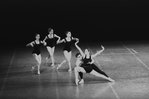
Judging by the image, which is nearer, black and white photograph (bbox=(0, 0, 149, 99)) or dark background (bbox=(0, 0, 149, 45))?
black and white photograph (bbox=(0, 0, 149, 99))

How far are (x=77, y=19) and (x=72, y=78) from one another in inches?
392

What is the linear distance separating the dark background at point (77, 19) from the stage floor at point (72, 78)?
3.09m

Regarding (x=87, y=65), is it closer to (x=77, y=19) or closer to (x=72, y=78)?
(x=72, y=78)

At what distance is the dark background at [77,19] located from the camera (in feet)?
61.6

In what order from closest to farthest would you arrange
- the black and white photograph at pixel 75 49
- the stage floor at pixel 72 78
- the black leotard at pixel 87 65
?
1. the stage floor at pixel 72 78
2. the black and white photograph at pixel 75 49
3. the black leotard at pixel 87 65

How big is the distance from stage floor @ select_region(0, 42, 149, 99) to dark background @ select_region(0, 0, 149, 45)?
309 centimetres

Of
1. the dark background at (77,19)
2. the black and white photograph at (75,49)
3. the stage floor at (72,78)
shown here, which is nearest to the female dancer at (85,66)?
the black and white photograph at (75,49)

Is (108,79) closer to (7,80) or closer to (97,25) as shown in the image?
(7,80)

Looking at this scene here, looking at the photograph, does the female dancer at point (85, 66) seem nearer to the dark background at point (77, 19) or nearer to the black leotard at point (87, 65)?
the black leotard at point (87, 65)

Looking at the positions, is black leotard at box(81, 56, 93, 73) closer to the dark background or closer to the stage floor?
the stage floor

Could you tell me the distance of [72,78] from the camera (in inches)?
466

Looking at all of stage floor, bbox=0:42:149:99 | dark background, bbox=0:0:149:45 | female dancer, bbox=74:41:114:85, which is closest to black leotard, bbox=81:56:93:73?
female dancer, bbox=74:41:114:85

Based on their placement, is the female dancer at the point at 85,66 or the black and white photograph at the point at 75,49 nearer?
the black and white photograph at the point at 75,49

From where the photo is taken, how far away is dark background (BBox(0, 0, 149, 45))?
61.6ft
